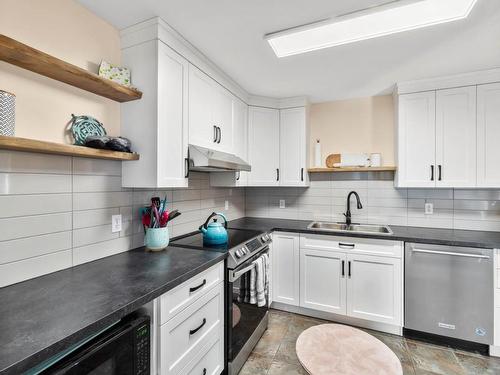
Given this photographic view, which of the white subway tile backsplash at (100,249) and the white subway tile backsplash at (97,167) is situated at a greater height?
the white subway tile backsplash at (97,167)

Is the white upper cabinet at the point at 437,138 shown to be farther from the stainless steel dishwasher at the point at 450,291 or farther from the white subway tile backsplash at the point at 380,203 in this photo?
the stainless steel dishwasher at the point at 450,291

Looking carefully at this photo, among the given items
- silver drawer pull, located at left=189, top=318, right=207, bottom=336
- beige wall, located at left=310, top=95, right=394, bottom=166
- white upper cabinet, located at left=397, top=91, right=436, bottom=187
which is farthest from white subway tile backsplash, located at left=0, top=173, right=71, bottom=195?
white upper cabinet, located at left=397, top=91, right=436, bottom=187

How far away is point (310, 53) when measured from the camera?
1.94m

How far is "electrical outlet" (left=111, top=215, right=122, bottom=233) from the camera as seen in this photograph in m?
1.65

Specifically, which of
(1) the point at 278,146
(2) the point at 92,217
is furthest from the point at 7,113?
(1) the point at 278,146

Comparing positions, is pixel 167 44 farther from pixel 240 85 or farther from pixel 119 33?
pixel 240 85

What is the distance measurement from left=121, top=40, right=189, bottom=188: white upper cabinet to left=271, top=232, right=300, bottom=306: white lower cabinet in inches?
54.6

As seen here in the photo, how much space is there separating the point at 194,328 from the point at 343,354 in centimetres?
82

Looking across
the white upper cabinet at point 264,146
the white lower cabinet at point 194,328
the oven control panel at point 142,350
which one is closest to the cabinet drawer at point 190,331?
the white lower cabinet at point 194,328

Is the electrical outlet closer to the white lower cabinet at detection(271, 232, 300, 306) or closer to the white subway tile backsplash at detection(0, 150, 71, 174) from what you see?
the white subway tile backsplash at detection(0, 150, 71, 174)

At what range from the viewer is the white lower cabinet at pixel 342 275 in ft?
7.43

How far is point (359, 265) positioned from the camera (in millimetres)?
2355

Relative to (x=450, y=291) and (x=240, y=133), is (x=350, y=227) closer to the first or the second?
(x=450, y=291)

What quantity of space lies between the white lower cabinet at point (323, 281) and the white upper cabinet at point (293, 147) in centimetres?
86
